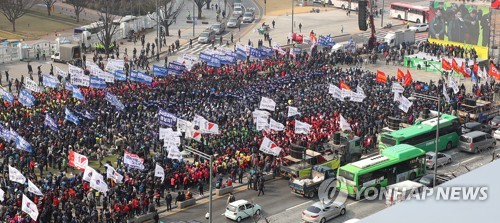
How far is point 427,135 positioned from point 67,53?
41.1m

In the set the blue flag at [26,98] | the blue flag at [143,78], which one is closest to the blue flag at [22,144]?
the blue flag at [26,98]

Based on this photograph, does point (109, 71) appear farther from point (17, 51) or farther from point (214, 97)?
point (17, 51)

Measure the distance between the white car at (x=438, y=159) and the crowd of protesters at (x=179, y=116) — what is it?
5.52m

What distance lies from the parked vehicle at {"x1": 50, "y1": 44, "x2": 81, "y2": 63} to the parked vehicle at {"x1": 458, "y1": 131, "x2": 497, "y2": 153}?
4157 cm

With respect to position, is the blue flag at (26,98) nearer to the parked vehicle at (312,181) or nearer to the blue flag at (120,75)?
the blue flag at (120,75)

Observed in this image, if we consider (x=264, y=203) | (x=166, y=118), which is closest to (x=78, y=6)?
(x=166, y=118)

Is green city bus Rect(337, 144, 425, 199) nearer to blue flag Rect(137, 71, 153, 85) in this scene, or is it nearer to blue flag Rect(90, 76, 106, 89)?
blue flag Rect(137, 71, 153, 85)

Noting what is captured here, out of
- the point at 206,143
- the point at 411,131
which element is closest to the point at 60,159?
the point at 206,143

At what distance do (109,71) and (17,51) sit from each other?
63.3 feet

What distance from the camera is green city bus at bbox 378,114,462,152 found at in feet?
157

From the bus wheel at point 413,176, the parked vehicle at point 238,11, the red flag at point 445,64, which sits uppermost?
the parked vehicle at point 238,11

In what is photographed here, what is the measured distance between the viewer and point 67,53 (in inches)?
3014

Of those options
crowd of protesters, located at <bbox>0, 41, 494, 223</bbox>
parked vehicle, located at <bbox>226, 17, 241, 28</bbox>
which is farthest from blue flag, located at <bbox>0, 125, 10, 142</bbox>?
parked vehicle, located at <bbox>226, 17, 241, 28</bbox>

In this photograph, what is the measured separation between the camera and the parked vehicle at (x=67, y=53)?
76.4 metres
